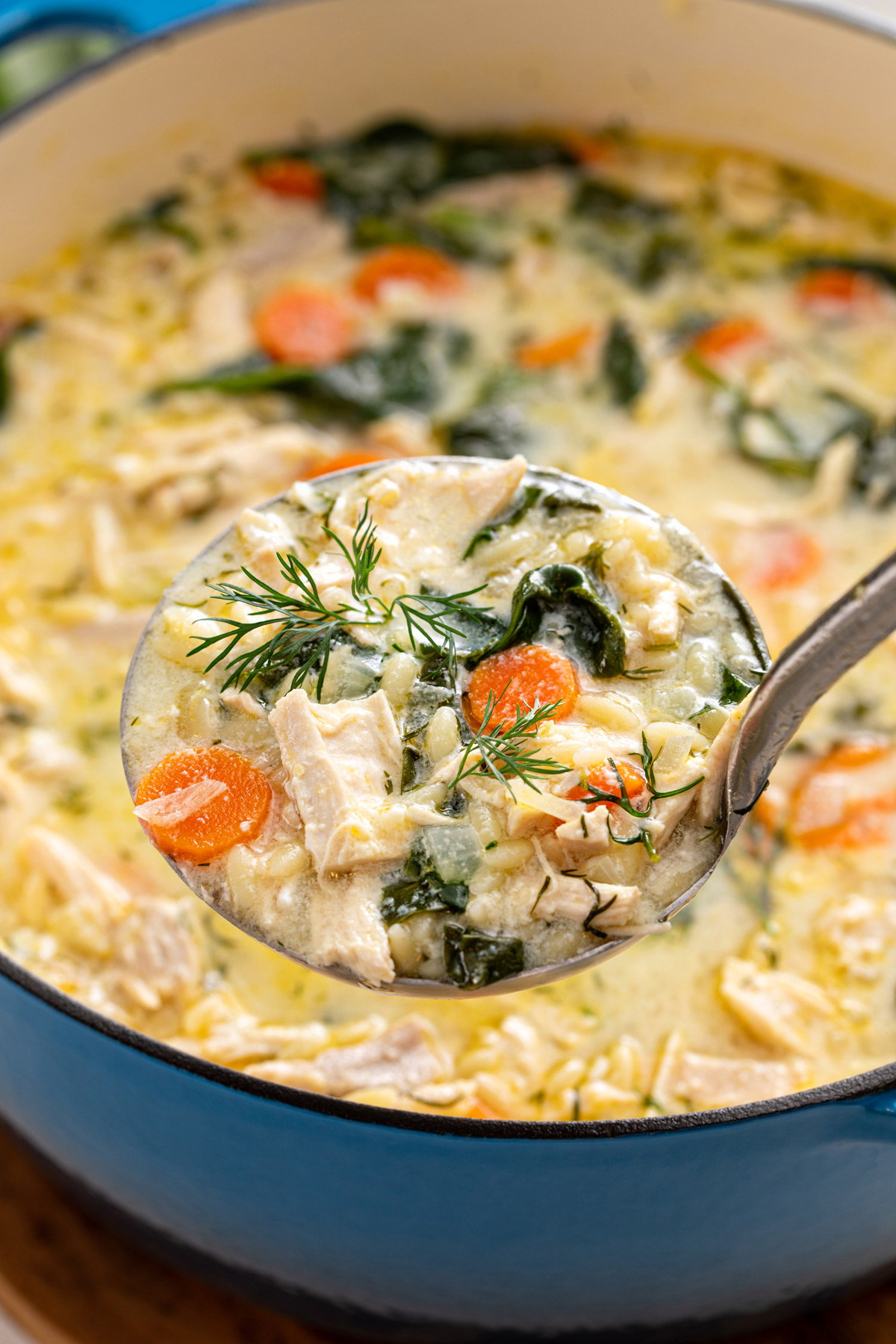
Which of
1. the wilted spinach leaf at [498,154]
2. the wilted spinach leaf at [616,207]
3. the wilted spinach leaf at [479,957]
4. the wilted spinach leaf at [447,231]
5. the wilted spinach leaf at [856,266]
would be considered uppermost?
the wilted spinach leaf at [498,154]

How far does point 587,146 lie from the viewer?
3580mm

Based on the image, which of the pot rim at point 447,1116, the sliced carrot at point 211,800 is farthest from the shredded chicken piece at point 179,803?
the pot rim at point 447,1116

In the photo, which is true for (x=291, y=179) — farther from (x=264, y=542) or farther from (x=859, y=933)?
(x=859, y=933)

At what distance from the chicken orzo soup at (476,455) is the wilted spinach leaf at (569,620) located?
0.24 ft

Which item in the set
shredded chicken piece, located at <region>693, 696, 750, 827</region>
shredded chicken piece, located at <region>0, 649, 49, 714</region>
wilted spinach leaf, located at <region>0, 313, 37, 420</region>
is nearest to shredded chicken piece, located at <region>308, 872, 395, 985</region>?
shredded chicken piece, located at <region>693, 696, 750, 827</region>

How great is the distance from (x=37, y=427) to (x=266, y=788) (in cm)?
167

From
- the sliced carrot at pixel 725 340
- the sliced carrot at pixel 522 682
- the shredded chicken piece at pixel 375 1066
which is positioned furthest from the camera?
the sliced carrot at pixel 725 340

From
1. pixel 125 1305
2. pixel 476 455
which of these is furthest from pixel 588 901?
pixel 476 455

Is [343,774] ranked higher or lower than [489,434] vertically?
lower

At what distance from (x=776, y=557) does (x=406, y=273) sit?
1.26 m

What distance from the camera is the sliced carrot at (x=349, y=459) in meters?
2.82

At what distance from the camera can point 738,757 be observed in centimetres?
156

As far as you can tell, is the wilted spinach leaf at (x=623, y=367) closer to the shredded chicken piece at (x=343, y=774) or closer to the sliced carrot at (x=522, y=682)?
the sliced carrot at (x=522, y=682)

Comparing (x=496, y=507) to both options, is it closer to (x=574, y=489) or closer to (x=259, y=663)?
(x=574, y=489)
